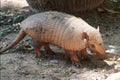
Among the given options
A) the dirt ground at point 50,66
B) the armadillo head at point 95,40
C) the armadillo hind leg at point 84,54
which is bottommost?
the dirt ground at point 50,66

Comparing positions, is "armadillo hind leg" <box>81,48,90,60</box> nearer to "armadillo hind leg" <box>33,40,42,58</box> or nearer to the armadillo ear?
the armadillo ear

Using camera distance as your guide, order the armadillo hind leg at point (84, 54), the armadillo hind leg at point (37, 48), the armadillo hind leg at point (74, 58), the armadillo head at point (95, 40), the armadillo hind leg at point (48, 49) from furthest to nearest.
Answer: the armadillo hind leg at point (48, 49), the armadillo hind leg at point (37, 48), the armadillo hind leg at point (84, 54), the armadillo hind leg at point (74, 58), the armadillo head at point (95, 40)

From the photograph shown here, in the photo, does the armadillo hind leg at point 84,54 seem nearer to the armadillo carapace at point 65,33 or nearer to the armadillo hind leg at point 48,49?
Result: the armadillo carapace at point 65,33

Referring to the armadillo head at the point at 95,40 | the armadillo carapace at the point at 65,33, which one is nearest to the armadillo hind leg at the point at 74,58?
the armadillo carapace at the point at 65,33

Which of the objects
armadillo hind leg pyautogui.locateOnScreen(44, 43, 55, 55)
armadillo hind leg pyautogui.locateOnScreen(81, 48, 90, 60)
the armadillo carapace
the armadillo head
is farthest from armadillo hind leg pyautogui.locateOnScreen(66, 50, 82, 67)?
armadillo hind leg pyautogui.locateOnScreen(44, 43, 55, 55)

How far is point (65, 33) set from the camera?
5109 millimetres

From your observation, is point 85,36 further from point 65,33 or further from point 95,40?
point 65,33

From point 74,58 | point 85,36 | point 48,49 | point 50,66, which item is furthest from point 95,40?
point 48,49

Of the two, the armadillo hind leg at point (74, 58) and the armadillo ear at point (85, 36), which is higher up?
the armadillo ear at point (85, 36)

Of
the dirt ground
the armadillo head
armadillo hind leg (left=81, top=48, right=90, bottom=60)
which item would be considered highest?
the armadillo head

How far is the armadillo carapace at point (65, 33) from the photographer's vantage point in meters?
4.90

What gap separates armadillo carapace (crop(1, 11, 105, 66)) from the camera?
490 centimetres

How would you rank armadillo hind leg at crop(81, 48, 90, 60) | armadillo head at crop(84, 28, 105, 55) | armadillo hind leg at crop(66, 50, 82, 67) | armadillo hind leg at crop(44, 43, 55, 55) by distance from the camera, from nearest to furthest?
armadillo head at crop(84, 28, 105, 55) → armadillo hind leg at crop(66, 50, 82, 67) → armadillo hind leg at crop(81, 48, 90, 60) → armadillo hind leg at crop(44, 43, 55, 55)

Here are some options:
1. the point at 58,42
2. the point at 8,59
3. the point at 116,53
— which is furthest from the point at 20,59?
the point at 116,53
